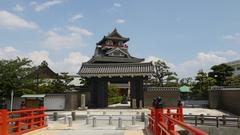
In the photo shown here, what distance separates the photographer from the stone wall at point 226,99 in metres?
33.2

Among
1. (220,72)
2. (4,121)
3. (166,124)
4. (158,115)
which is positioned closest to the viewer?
(166,124)

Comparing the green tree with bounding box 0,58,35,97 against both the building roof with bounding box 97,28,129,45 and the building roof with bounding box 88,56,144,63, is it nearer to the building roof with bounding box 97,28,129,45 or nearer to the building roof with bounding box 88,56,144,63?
the building roof with bounding box 88,56,144,63

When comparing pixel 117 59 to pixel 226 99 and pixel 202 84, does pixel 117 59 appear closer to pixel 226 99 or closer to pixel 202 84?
pixel 202 84

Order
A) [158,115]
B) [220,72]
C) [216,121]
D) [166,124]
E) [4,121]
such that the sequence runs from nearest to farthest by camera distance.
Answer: [166,124] → [158,115] → [4,121] → [216,121] → [220,72]

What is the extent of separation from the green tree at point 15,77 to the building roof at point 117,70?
6.86m

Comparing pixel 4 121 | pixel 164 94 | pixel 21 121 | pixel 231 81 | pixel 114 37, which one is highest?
pixel 114 37

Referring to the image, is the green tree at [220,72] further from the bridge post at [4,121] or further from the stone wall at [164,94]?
the bridge post at [4,121]

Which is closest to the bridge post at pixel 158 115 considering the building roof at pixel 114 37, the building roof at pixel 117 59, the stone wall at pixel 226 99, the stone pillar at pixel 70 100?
the stone wall at pixel 226 99

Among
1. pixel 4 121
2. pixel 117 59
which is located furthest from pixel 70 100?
pixel 4 121

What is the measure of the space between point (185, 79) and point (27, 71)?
4680 centimetres

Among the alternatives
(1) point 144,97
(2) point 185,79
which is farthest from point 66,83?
(2) point 185,79

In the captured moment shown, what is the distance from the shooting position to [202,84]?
50.6 meters

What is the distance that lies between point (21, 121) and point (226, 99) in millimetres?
27422

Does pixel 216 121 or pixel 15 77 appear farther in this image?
pixel 15 77
